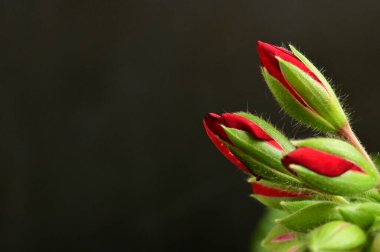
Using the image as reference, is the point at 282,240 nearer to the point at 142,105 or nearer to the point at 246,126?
the point at 246,126

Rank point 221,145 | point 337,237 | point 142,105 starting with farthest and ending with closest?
point 142,105
point 221,145
point 337,237

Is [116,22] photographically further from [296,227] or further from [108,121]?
[296,227]

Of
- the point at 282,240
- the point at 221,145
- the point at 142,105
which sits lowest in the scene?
the point at 142,105

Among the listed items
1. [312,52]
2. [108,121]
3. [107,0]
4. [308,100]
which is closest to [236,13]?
[312,52]

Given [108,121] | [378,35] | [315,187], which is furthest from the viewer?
[108,121]

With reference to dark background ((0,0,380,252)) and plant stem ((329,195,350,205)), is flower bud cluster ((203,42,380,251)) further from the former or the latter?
dark background ((0,0,380,252))

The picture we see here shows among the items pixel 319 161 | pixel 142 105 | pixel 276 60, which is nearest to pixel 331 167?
pixel 319 161
